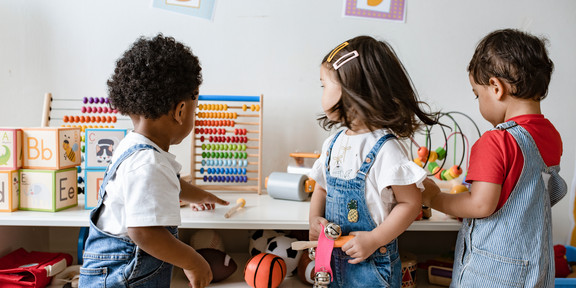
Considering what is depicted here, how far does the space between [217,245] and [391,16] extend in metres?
1.16

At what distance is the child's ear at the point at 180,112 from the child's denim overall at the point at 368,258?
40cm

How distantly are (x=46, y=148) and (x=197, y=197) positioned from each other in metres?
0.51

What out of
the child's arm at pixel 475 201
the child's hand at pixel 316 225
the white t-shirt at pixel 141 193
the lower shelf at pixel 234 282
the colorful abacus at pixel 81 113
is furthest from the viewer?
the colorful abacus at pixel 81 113

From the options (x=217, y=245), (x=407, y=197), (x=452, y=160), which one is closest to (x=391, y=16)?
(x=452, y=160)

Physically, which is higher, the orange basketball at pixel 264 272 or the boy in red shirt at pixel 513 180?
the boy in red shirt at pixel 513 180

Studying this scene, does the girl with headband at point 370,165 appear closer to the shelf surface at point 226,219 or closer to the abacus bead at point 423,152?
the shelf surface at point 226,219

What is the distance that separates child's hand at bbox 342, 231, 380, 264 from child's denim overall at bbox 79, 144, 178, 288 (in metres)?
0.47

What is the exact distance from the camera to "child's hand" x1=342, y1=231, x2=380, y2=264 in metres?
1.04

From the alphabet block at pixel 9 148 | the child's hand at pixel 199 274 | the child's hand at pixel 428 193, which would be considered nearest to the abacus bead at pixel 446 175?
the child's hand at pixel 428 193

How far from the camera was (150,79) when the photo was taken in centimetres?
102

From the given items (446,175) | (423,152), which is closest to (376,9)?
(423,152)

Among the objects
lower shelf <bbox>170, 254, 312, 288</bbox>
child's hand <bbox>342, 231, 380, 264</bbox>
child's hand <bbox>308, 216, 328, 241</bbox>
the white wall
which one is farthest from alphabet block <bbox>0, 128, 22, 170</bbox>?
child's hand <bbox>342, 231, 380, 264</bbox>

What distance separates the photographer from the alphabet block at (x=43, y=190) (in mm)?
1376

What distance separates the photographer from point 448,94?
1.86m
